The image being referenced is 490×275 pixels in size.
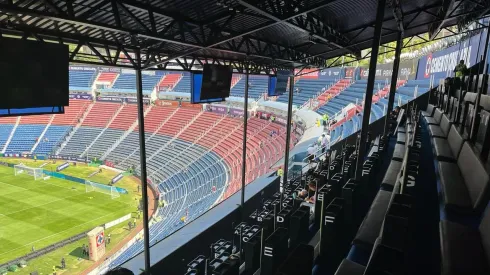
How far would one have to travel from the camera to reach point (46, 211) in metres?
22.3

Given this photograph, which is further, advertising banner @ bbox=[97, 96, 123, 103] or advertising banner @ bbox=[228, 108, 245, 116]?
advertising banner @ bbox=[97, 96, 123, 103]

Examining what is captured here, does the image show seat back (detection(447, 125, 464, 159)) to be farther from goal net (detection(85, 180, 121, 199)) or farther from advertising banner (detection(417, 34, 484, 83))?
goal net (detection(85, 180, 121, 199))

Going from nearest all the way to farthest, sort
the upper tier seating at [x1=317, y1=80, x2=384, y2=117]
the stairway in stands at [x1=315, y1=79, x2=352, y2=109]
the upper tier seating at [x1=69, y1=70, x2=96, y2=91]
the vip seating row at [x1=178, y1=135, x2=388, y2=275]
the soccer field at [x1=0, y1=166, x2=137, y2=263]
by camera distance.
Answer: the vip seating row at [x1=178, y1=135, x2=388, y2=275], the soccer field at [x1=0, y1=166, x2=137, y2=263], the upper tier seating at [x1=317, y1=80, x2=384, y2=117], the stairway in stands at [x1=315, y1=79, x2=352, y2=109], the upper tier seating at [x1=69, y1=70, x2=96, y2=91]

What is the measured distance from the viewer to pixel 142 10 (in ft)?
18.3

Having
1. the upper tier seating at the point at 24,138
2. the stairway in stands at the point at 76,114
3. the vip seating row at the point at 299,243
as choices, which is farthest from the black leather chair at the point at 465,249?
the upper tier seating at the point at 24,138

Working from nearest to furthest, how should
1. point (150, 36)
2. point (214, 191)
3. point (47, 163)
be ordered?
point (150, 36) → point (214, 191) → point (47, 163)

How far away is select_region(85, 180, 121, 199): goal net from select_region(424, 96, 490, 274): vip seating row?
2485 centimetres

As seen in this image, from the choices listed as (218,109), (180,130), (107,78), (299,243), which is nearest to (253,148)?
(218,109)

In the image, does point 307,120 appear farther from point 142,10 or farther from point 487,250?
point 487,250

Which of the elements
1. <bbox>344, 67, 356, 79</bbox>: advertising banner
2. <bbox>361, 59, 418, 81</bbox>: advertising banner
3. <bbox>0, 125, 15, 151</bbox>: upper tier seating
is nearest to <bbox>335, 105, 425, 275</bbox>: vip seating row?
<bbox>361, 59, 418, 81</bbox>: advertising banner

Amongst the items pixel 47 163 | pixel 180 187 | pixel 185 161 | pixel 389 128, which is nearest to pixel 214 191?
pixel 180 187

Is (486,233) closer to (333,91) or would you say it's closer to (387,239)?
(387,239)

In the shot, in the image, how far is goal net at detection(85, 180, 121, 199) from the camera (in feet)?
83.4

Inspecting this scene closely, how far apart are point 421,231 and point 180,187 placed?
24150 millimetres
